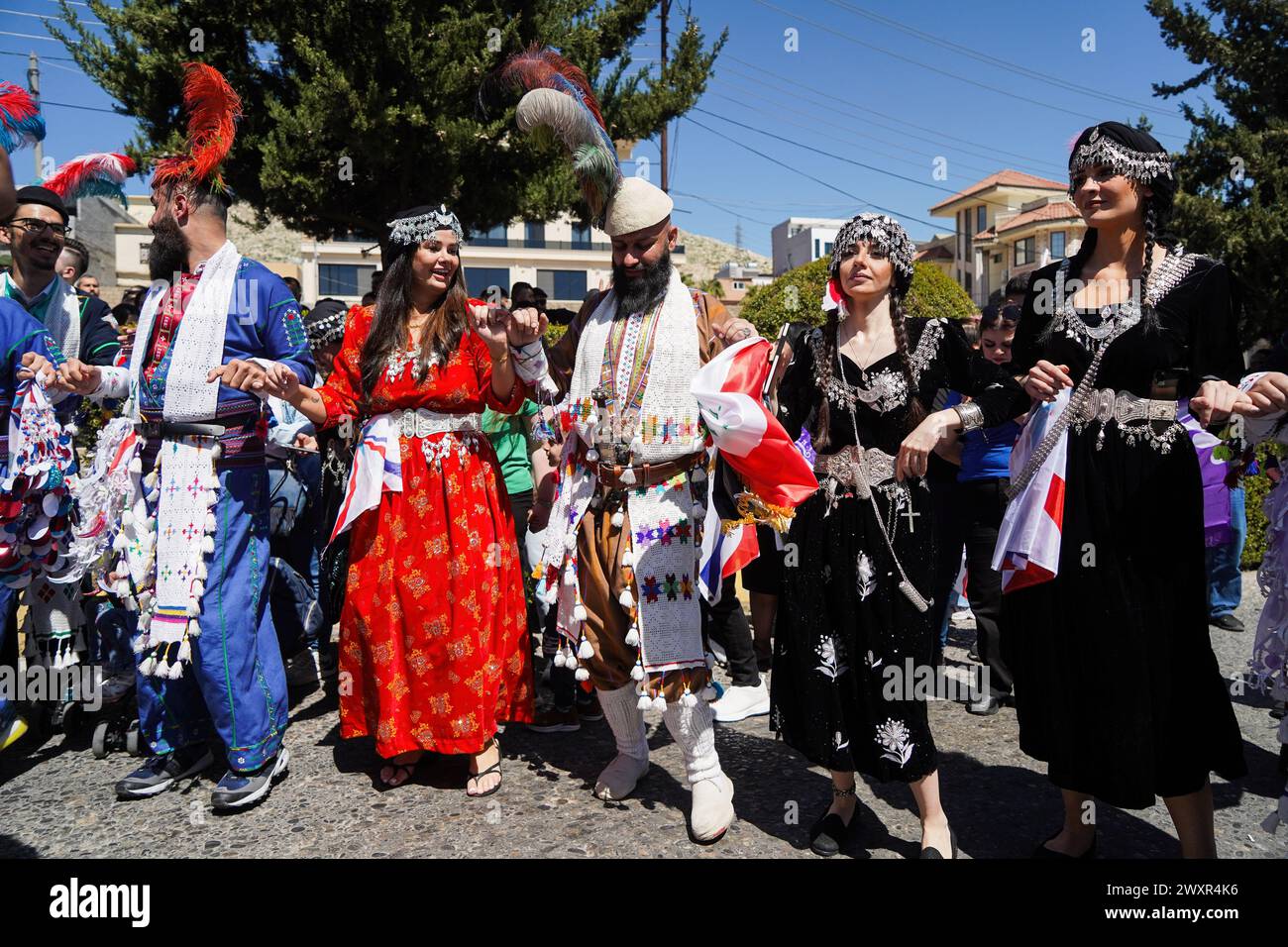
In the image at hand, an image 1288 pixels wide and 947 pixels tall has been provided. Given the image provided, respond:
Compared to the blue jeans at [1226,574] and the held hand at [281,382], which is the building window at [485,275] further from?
the held hand at [281,382]

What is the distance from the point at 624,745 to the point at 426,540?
1156 millimetres

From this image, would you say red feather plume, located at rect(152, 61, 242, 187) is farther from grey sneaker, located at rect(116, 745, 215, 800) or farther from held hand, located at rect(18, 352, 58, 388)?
grey sneaker, located at rect(116, 745, 215, 800)

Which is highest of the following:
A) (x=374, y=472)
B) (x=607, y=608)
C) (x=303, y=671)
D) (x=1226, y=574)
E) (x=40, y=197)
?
(x=40, y=197)

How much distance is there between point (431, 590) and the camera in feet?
11.7

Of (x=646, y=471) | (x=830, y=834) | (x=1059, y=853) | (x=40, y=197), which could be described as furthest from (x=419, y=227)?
(x=1059, y=853)

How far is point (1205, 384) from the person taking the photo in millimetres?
2508

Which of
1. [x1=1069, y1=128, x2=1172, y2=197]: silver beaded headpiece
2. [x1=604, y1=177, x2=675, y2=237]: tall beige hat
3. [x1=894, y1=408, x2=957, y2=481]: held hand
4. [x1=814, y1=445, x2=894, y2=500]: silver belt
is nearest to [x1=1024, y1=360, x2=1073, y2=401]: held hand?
[x1=894, y1=408, x2=957, y2=481]: held hand

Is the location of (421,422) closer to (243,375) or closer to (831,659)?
(243,375)

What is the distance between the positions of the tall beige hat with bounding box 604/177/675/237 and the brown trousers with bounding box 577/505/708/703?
1.04m

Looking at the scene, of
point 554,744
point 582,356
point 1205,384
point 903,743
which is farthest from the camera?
point 554,744

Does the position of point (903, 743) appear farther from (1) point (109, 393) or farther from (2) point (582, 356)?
(1) point (109, 393)
